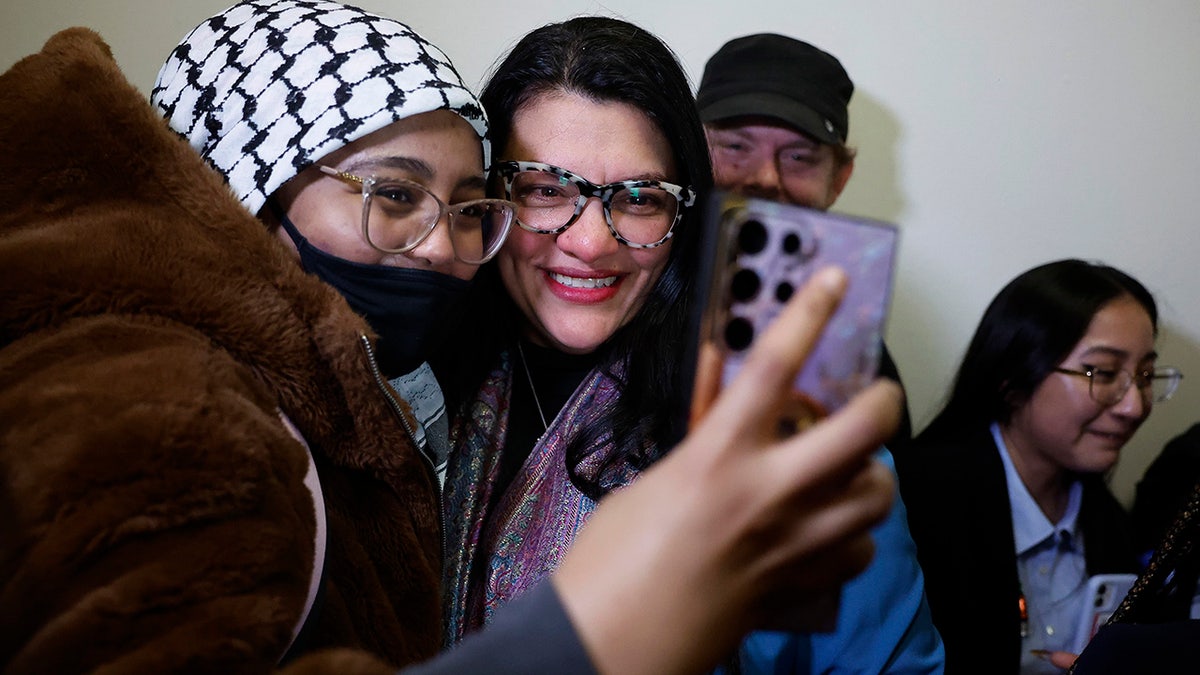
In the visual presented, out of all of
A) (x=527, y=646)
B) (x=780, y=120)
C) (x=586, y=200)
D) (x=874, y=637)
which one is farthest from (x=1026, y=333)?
(x=527, y=646)

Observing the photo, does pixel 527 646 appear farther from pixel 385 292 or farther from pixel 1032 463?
pixel 1032 463

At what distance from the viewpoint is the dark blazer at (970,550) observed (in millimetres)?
1757

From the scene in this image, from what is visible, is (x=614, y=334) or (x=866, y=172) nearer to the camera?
(x=614, y=334)

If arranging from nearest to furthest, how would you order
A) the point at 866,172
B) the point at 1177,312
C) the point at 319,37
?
the point at 319,37
the point at 866,172
the point at 1177,312

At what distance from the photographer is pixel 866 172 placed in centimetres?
218

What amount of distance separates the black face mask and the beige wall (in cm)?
119

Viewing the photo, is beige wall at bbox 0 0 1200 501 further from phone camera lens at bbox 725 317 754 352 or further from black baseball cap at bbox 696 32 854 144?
phone camera lens at bbox 725 317 754 352

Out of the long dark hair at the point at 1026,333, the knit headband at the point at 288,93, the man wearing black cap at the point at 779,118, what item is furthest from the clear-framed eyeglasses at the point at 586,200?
the long dark hair at the point at 1026,333

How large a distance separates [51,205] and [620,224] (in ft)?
2.30

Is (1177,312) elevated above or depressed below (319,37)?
below

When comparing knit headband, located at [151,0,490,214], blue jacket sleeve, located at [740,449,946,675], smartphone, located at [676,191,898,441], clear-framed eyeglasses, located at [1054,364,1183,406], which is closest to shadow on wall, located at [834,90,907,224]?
clear-framed eyeglasses, located at [1054,364,1183,406]

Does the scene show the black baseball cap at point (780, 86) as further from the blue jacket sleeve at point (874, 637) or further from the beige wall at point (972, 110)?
the blue jacket sleeve at point (874, 637)

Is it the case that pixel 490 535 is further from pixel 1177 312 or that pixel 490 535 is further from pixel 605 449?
pixel 1177 312

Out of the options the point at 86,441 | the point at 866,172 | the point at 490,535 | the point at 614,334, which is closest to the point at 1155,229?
the point at 866,172
